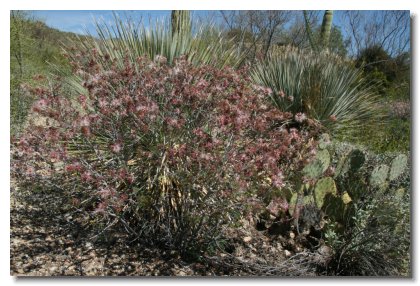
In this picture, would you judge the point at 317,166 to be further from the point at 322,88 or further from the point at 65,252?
the point at 65,252

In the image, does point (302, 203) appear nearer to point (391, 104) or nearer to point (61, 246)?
point (391, 104)

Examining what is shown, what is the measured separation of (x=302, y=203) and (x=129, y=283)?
1.23 meters

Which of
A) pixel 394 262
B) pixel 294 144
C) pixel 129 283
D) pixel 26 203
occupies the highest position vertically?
→ pixel 294 144

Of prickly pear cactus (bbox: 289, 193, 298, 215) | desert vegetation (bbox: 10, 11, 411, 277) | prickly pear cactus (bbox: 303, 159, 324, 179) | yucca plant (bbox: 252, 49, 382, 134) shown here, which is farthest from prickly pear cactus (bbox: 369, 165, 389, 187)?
yucca plant (bbox: 252, 49, 382, 134)

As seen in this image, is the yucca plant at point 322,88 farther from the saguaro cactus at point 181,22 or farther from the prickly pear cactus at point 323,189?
the prickly pear cactus at point 323,189

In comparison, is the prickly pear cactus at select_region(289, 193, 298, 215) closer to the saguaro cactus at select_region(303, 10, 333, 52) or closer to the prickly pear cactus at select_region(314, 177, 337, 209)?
the prickly pear cactus at select_region(314, 177, 337, 209)

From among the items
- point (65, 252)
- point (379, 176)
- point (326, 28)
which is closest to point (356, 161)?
point (379, 176)

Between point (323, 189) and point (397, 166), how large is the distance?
1.65 ft

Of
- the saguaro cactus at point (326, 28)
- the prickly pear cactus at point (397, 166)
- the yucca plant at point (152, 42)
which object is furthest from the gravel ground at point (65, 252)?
the saguaro cactus at point (326, 28)

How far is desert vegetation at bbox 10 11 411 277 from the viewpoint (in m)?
2.74

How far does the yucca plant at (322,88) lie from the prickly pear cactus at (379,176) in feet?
3.24

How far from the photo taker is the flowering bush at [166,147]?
8.78ft

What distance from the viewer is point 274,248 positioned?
3377 mm
